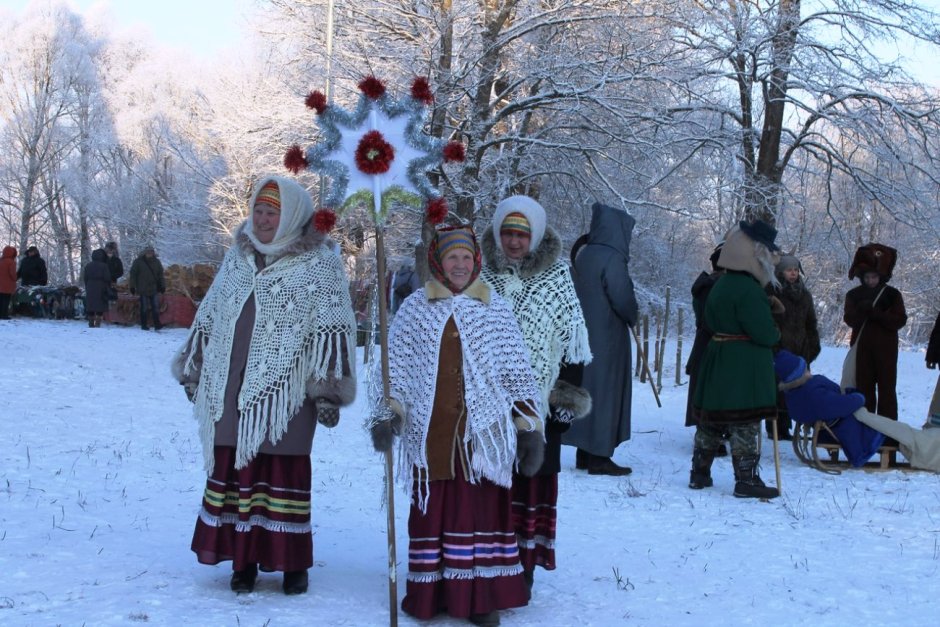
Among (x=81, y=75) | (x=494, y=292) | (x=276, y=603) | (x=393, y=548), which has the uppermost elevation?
(x=81, y=75)

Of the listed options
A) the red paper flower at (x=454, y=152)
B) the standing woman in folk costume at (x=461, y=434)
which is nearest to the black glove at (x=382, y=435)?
the standing woman in folk costume at (x=461, y=434)

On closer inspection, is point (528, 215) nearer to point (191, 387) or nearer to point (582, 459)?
point (191, 387)

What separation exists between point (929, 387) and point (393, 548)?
14.5 metres

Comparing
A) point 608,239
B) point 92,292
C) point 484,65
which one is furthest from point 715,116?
point 92,292

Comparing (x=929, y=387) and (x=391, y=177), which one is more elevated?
(x=391, y=177)

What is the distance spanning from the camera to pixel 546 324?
4703 mm

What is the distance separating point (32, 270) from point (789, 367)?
761 inches

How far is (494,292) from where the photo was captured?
4.49 meters

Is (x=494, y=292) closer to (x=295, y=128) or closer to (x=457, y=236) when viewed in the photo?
(x=457, y=236)

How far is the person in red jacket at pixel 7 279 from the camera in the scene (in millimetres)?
19406

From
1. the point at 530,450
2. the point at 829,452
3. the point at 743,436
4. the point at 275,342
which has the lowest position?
the point at 829,452

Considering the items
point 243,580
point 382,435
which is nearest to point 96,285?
point 243,580

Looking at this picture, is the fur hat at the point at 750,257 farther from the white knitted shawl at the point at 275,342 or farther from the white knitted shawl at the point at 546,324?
the white knitted shawl at the point at 275,342

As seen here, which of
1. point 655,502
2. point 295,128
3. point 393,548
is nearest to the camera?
point 393,548
